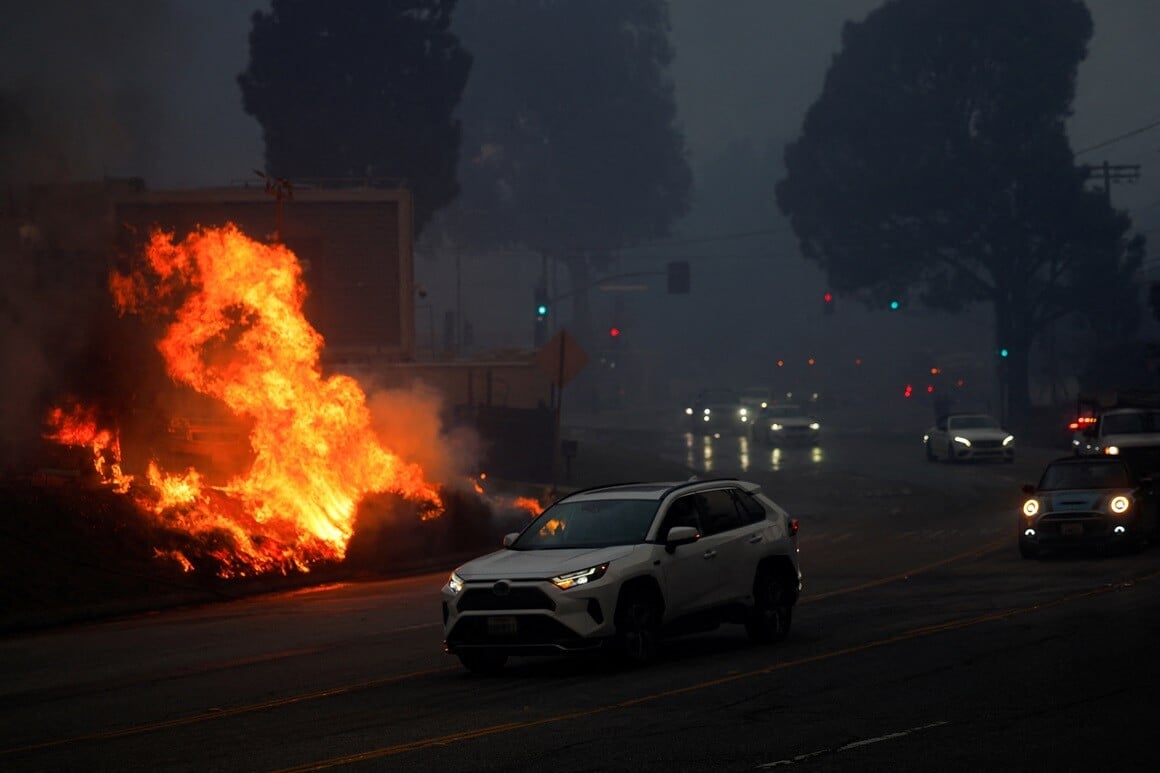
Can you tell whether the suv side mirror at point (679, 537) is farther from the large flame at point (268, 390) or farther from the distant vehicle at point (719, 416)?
the distant vehicle at point (719, 416)

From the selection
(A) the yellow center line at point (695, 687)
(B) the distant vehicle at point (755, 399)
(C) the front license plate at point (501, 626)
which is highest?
(B) the distant vehicle at point (755, 399)

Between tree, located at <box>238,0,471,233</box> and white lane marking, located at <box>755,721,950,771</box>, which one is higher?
tree, located at <box>238,0,471,233</box>

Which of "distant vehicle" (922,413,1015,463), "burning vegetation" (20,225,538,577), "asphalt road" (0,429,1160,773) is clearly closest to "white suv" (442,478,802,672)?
"asphalt road" (0,429,1160,773)

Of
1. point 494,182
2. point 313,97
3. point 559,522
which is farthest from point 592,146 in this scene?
point 559,522

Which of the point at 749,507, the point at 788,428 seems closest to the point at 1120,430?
the point at 749,507

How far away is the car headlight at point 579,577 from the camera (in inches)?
497

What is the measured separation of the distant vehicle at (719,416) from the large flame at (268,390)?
48.6 meters

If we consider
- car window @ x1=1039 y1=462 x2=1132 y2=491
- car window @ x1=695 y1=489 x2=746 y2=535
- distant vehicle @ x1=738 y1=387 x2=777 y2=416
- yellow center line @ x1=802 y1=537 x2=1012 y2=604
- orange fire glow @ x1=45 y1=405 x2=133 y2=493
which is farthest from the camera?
distant vehicle @ x1=738 y1=387 x2=777 y2=416

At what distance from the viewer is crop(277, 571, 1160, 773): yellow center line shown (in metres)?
9.51

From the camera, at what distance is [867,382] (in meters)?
138

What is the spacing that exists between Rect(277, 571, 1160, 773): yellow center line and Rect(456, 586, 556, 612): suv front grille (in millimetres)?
1399

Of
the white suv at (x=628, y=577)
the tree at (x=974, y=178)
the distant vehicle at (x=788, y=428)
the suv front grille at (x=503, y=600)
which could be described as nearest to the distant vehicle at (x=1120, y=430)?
the white suv at (x=628, y=577)

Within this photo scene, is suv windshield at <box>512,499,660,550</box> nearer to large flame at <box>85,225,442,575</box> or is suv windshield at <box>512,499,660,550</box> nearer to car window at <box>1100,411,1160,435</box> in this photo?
large flame at <box>85,225,442,575</box>

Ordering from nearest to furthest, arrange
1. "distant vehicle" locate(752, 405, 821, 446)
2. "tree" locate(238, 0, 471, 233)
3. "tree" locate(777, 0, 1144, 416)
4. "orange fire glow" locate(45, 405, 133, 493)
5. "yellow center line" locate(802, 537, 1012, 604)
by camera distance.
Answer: "yellow center line" locate(802, 537, 1012, 604), "orange fire glow" locate(45, 405, 133, 493), "distant vehicle" locate(752, 405, 821, 446), "tree" locate(238, 0, 471, 233), "tree" locate(777, 0, 1144, 416)
